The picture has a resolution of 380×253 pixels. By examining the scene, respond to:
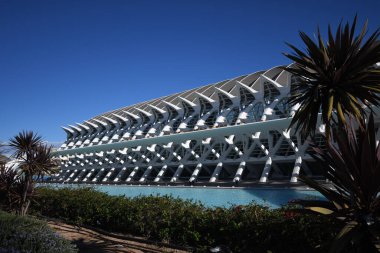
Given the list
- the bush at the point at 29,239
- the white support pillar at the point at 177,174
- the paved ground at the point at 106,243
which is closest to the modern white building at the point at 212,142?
the white support pillar at the point at 177,174

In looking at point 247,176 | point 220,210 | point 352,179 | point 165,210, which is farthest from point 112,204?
point 247,176

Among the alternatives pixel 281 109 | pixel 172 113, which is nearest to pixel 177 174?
pixel 281 109

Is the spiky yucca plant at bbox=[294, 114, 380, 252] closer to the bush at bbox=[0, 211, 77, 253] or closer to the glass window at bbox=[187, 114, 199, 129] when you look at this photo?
the bush at bbox=[0, 211, 77, 253]

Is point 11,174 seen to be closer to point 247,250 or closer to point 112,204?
point 112,204

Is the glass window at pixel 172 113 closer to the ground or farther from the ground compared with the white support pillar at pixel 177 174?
farther from the ground

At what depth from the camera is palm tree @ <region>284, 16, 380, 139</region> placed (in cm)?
771

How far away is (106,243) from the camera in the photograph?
8008 millimetres

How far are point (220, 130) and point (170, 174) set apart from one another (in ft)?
65.8

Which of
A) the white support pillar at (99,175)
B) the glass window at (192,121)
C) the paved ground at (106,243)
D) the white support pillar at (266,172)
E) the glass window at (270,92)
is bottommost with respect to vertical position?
the white support pillar at (99,175)

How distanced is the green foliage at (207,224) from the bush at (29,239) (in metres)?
2.88

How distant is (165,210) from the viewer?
8141 mm

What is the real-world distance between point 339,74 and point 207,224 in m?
4.96

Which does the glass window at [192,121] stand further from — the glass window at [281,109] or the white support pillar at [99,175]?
the white support pillar at [99,175]

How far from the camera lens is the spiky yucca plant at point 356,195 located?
3.86 m
